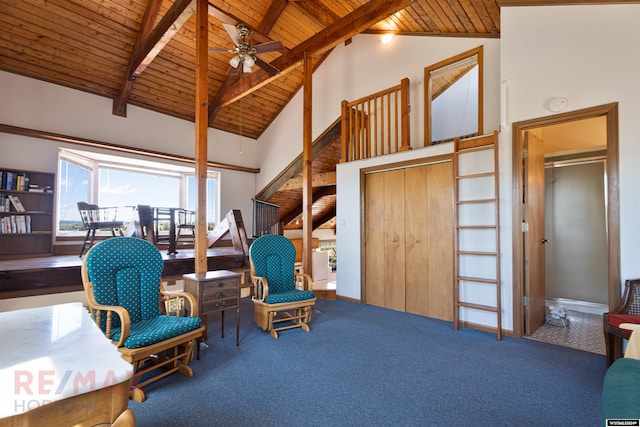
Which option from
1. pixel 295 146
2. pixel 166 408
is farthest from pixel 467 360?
pixel 295 146

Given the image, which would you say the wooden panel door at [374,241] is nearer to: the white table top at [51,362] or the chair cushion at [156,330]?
the chair cushion at [156,330]

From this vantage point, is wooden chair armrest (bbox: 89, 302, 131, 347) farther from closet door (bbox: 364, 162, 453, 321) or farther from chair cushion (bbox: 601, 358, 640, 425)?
closet door (bbox: 364, 162, 453, 321)

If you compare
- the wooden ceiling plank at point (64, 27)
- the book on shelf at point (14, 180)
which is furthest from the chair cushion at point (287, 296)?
the wooden ceiling plank at point (64, 27)

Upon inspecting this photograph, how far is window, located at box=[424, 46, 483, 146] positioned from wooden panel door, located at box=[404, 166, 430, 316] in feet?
1.98

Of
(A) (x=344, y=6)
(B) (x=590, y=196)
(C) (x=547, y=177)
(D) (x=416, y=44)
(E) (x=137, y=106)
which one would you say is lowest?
(B) (x=590, y=196)

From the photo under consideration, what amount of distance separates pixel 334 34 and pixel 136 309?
13.5ft

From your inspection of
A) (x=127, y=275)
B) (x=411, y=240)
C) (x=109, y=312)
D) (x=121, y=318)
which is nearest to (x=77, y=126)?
(x=127, y=275)

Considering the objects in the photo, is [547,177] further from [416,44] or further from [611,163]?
[416,44]

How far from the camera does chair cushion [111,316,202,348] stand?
2.14 meters

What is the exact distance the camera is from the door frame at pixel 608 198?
9.09 ft

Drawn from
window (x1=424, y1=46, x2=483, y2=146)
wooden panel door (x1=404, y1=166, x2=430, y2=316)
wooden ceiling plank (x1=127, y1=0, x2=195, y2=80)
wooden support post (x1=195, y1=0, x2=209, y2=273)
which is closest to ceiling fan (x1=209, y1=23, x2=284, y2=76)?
wooden support post (x1=195, y1=0, x2=209, y2=273)

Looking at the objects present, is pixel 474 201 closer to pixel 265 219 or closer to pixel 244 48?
pixel 244 48

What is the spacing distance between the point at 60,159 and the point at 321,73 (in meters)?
4.96

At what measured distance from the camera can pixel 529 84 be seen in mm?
3312
